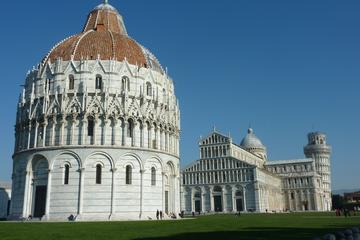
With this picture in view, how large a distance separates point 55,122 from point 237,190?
65.4 m

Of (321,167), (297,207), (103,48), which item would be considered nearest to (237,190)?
(297,207)

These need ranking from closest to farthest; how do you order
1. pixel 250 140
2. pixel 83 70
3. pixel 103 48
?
pixel 83 70 → pixel 103 48 → pixel 250 140

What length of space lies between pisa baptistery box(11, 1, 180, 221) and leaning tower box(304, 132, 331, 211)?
337 feet

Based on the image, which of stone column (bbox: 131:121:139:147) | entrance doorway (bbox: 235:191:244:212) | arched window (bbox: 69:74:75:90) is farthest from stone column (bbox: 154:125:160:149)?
entrance doorway (bbox: 235:191:244:212)

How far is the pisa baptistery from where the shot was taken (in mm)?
39719

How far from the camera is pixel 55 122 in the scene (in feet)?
136

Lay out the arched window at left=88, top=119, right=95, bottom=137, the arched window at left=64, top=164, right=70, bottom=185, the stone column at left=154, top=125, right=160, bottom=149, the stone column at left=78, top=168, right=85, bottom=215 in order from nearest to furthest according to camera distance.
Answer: the stone column at left=78, top=168, right=85, bottom=215 → the arched window at left=64, top=164, right=70, bottom=185 → the arched window at left=88, top=119, right=95, bottom=137 → the stone column at left=154, top=125, right=160, bottom=149

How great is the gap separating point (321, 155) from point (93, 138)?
4572 inches

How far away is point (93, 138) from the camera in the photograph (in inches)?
1599

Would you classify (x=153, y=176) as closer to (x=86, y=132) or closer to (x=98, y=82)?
(x=86, y=132)

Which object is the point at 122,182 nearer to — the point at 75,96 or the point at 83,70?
the point at 75,96

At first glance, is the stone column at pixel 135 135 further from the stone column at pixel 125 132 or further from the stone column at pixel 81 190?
the stone column at pixel 81 190

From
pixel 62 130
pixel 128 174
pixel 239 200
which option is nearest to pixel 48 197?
pixel 62 130

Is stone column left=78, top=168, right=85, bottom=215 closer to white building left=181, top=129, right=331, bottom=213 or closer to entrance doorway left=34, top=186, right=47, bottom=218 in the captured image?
entrance doorway left=34, top=186, right=47, bottom=218
